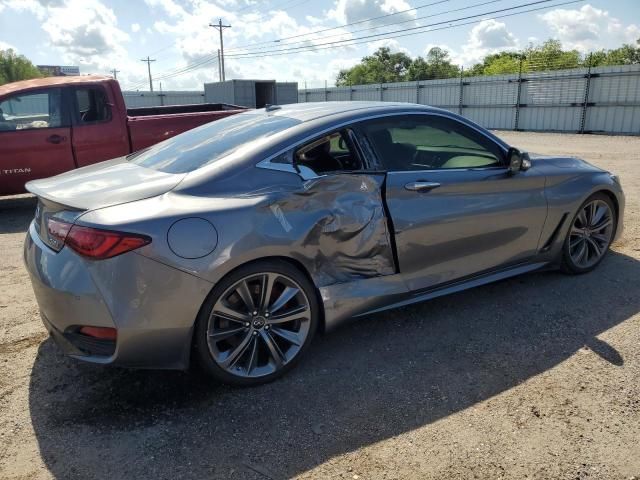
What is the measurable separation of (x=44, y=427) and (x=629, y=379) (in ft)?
10.6

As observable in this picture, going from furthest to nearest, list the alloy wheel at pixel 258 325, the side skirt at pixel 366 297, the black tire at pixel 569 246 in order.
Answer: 1. the black tire at pixel 569 246
2. the side skirt at pixel 366 297
3. the alloy wheel at pixel 258 325

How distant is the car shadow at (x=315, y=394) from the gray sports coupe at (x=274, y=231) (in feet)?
0.85

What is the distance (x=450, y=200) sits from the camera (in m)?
3.60

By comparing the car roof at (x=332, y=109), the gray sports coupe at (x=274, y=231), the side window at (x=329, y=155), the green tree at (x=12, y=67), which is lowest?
the gray sports coupe at (x=274, y=231)

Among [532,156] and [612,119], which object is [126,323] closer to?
[532,156]

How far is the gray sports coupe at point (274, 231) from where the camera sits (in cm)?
261

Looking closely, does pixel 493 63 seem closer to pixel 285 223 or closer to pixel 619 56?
pixel 619 56

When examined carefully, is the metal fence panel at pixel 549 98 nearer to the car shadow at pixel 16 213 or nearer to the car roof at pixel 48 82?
the car roof at pixel 48 82

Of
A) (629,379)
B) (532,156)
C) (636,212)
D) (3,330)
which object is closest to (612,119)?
(636,212)

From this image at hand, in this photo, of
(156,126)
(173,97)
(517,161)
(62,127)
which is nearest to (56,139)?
(62,127)

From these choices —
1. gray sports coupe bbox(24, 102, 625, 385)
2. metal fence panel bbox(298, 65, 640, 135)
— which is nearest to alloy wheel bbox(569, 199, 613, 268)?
gray sports coupe bbox(24, 102, 625, 385)

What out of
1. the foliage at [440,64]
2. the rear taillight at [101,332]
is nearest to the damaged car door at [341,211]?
the rear taillight at [101,332]

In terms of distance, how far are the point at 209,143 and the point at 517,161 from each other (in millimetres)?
2257

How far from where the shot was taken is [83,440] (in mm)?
2557
